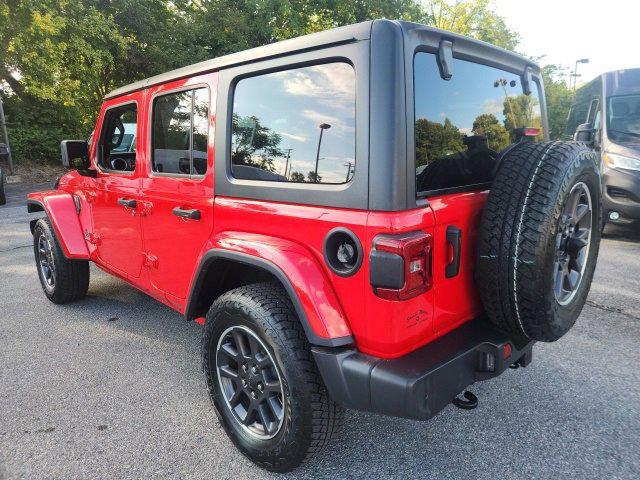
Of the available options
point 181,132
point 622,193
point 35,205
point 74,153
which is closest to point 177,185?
point 181,132

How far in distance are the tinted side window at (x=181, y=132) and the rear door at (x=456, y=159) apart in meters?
1.16

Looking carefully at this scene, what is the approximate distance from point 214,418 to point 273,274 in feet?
3.46

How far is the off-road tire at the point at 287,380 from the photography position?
184 cm

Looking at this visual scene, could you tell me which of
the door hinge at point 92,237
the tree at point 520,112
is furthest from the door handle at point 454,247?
the door hinge at point 92,237

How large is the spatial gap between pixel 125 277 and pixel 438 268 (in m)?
2.45

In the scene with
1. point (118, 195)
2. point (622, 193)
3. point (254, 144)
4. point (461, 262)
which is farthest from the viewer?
point (622, 193)

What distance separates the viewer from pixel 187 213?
7.98 feet

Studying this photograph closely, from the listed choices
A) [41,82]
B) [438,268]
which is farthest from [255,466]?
[41,82]

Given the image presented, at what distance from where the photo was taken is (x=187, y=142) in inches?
99.9

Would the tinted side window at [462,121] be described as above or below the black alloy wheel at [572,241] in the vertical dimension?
above

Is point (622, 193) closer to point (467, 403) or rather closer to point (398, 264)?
point (467, 403)

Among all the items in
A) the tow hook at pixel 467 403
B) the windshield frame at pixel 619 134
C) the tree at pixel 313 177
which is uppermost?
the windshield frame at pixel 619 134

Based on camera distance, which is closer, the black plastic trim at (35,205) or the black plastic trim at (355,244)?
the black plastic trim at (355,244)

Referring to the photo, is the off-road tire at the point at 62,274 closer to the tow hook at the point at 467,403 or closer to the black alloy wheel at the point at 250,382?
the black alloy wheel at the point at 250,382
